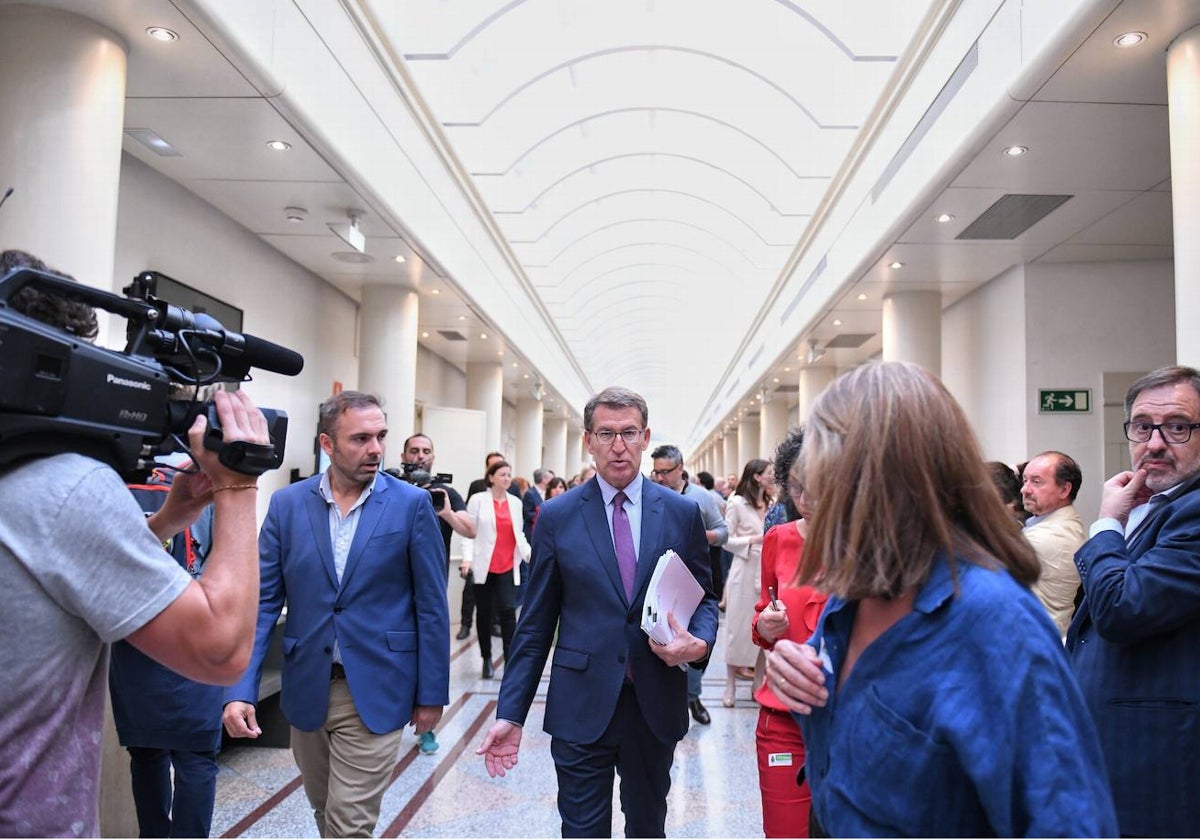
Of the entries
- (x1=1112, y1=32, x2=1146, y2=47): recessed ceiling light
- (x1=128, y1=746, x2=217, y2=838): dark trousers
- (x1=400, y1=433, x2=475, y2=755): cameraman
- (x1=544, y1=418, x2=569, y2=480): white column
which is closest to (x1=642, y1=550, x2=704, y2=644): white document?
(x1=128, y1=746, x2=217, y2=838): dark trousers

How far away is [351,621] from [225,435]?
181 centimetres

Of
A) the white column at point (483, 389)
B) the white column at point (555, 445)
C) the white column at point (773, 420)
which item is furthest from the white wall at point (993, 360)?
the white column at point (555, 445)

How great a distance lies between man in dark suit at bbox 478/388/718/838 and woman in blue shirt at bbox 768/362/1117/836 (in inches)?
56.9

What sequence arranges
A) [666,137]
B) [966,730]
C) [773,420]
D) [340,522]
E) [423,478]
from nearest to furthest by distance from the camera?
[966,730]
[340,522]
[423,478]
[666,137]
[773,420]

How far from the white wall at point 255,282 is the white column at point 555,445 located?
1916cm

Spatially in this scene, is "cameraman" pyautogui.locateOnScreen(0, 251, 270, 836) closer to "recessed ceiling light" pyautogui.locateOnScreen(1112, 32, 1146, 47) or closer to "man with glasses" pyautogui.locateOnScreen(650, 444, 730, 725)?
"man with glasses" pyautogui.locateOnScreen(650, 444, 730, 725)

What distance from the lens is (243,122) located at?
20.2ft

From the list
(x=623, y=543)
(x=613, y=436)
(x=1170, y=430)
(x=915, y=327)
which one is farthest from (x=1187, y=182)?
(x=915, y=327)

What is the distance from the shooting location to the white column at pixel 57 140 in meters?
4.48

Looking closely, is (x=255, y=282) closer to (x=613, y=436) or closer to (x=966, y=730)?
(x=613, y=436)

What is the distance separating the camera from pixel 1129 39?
4734 mm

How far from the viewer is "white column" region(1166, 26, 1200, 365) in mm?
4398

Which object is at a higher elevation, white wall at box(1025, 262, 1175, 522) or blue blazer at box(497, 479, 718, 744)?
white wall at box(1025, 262, 1175, 522)

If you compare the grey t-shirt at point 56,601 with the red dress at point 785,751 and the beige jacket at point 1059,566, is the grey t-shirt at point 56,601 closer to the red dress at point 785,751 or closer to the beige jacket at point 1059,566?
the red dress at point 785,751
